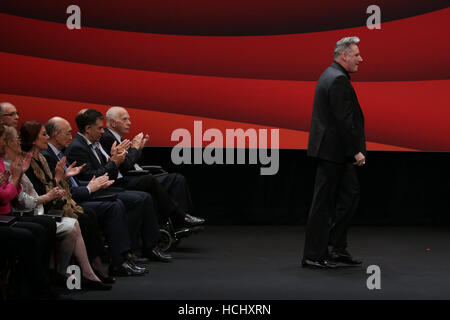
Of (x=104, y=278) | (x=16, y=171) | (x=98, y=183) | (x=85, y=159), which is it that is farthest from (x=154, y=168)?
(x=16, y=171)

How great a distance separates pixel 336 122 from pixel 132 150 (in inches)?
57.8

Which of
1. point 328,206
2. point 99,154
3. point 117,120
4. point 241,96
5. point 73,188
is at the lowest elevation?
point 328,206

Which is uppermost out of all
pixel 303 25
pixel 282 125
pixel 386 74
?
pixel 303 25

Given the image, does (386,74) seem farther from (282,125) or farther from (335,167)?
(335,167)

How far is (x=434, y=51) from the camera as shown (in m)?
5.97

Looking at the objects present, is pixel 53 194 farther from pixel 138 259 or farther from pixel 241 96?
pixel 241 96

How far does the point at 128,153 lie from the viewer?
191 inches

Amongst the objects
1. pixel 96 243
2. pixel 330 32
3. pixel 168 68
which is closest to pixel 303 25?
pixel 330 32

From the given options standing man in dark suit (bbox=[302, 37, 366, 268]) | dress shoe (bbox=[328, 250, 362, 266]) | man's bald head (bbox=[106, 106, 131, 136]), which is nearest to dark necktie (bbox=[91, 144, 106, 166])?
man's bald head (bbox=[106, 106, 131, 136])

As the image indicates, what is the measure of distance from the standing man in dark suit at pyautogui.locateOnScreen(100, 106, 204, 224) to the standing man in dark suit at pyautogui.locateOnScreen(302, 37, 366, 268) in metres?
1.19

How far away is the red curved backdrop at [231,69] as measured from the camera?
585cm

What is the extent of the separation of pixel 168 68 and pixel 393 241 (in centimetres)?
239

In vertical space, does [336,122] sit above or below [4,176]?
above
